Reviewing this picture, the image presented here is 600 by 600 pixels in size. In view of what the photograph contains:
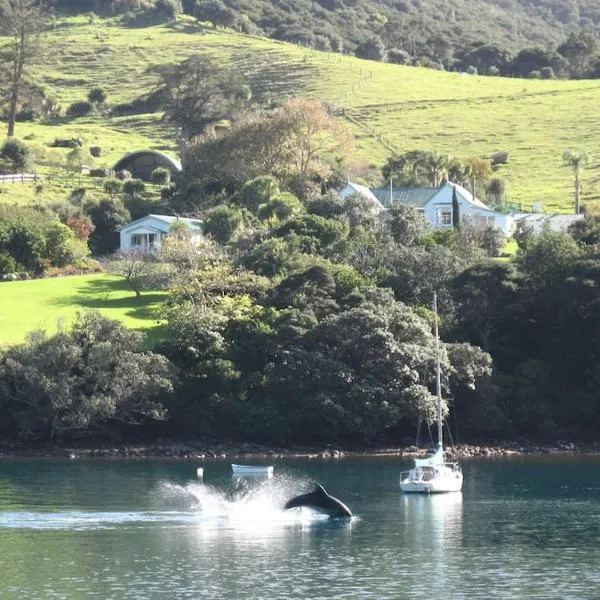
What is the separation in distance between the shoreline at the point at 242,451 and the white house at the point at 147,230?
3707 centimetres

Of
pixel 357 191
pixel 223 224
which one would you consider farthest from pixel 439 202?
pixel 223 224

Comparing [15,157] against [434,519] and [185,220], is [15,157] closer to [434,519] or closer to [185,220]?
[185,220]

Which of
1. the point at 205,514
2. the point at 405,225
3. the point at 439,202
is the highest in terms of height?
the point at 439,202

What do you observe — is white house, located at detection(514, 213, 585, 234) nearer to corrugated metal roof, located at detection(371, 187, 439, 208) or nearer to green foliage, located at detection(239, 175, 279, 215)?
corrugated metal roof, located at detection(371, 187, 439, 208)

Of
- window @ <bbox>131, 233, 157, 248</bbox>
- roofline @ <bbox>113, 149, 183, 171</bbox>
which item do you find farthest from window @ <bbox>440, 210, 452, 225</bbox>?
roofline @ <bbox>113, 149, 183, 171</bbox>

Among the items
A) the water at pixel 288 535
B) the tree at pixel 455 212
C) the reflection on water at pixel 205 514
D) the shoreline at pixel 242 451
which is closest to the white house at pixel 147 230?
the tree at pixel 455 212

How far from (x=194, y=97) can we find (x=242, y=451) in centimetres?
7841

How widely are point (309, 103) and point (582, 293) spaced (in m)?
51.8

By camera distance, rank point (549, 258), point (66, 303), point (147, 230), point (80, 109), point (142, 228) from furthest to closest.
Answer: point (80, 109) → point (142, 228) → point (147, 230) → point (66, 303) → point (549, 258)

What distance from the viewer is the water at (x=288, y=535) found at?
5144 cm

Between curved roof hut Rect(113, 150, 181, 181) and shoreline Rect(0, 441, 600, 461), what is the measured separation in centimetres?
6880

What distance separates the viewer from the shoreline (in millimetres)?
91938

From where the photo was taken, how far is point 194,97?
541 feet

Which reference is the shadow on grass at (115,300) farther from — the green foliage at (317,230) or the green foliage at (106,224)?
the green foliage at (106,224)
